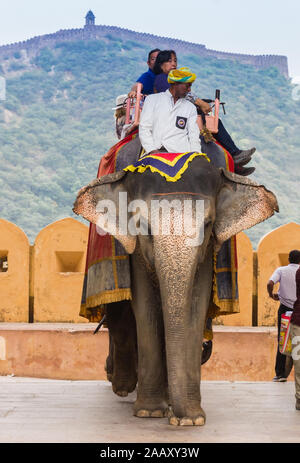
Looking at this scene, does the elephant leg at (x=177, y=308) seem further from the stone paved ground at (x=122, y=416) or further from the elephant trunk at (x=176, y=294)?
the stone paved ground at (x=122, y=416)

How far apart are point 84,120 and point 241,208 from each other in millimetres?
69789

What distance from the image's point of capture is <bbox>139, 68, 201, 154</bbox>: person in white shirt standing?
5.23 meters

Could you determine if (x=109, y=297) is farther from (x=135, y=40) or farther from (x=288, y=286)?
(x=135, y=40)

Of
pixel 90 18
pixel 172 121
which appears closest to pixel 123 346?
pixel 172 121

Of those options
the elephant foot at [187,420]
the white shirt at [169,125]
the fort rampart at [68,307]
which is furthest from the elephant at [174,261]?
the fort rampart at [68,307]

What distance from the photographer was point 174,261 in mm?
4559

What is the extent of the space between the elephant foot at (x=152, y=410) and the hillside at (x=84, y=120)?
168ft

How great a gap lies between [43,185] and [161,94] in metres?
60.1

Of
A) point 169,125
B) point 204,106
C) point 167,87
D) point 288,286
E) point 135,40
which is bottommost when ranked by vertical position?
point 288,286

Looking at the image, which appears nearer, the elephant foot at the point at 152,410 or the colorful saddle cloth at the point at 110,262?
the elephant foot at the point at 152,410

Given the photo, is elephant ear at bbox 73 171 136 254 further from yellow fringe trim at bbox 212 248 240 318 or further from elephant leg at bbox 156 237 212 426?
yellow fringe trim at bbox 212 248 240 318

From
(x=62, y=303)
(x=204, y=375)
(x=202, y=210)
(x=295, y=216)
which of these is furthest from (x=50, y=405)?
(x=295, y=216)

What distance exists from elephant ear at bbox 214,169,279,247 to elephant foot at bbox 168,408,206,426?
3.30ft

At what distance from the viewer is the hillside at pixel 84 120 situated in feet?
212
